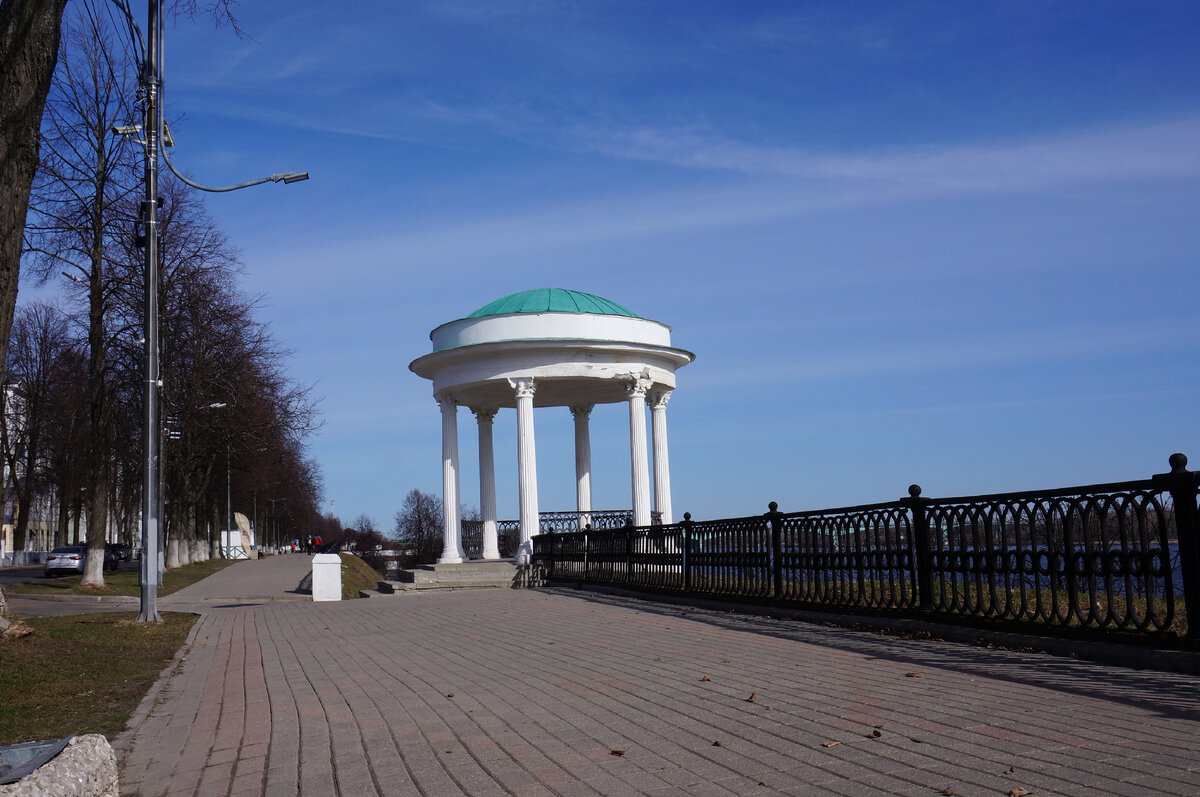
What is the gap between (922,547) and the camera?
9.91 metres

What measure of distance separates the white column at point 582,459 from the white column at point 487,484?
2.62m

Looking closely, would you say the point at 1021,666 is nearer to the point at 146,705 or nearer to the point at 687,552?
the point at 146,705

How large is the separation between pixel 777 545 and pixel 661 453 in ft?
43.6

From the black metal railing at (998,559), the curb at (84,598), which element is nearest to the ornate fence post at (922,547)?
the black metal railing at (998,559)

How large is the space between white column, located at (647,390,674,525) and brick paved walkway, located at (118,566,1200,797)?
15414mm

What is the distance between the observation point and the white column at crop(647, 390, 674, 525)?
85.1 ft

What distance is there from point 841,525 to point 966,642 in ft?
8.14

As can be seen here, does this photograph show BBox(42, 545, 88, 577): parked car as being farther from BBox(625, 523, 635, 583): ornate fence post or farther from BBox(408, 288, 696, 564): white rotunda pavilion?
BBox(625, 523, 635, 583): ornate fence post

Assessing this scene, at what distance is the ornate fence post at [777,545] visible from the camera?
12.9m

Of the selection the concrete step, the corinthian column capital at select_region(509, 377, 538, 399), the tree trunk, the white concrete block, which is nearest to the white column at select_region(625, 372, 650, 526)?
the corinthian column capital at select_region(509, 377, 538, 399)

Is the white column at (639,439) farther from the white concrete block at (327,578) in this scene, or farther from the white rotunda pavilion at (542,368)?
the white concrete block at (327,578)

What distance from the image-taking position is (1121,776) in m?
4.33

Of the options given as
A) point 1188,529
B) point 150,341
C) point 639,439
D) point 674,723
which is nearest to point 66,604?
point 150,341

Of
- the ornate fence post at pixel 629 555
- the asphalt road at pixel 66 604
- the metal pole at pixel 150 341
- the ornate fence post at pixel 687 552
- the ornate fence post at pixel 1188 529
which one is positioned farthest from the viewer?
the asphalt road at pixel 66 604
